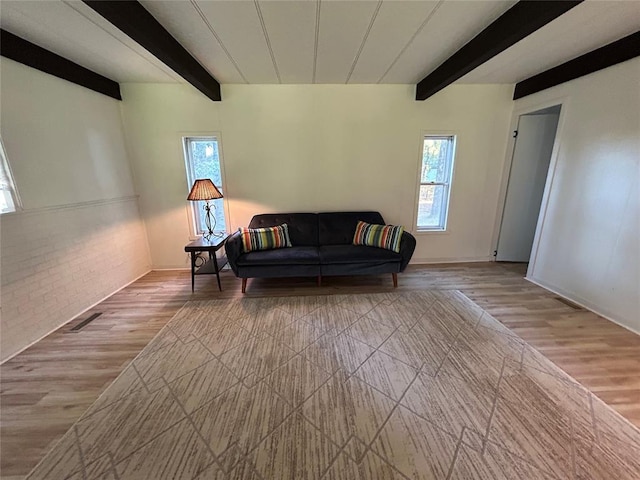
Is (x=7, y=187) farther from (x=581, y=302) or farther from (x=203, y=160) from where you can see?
(x=581, y=302)

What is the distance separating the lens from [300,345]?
2035mm

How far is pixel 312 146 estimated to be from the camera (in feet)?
11.2

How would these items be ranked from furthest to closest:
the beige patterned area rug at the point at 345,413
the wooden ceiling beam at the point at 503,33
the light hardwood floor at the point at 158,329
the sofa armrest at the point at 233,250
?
the sofa armrest at the point at 233,250 < the wooden ceiling beam at the point at 503,33 < the light hardwood floor at the point at 158,329 < the beige patterned area rug at the point at 345,413

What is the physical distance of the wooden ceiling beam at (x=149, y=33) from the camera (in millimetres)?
1521

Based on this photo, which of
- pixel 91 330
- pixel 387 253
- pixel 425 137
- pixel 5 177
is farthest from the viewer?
pixel 425 137

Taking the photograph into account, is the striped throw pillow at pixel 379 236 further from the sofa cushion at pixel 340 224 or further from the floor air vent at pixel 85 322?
the floor air vent at pixel 85 322

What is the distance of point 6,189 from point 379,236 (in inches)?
139

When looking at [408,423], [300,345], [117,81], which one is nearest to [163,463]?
[300,345]

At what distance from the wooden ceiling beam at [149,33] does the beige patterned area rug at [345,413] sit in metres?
2.32

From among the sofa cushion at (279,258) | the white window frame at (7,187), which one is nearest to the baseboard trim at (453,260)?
the sofa cushion at (279,258)

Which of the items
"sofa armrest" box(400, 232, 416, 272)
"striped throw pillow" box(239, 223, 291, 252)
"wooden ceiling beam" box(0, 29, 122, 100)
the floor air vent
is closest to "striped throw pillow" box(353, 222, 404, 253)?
"sofa armrest" box(400, 232, 416, 272)

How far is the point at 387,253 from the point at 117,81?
3.96m

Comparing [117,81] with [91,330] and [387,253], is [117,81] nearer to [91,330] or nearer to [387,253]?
[91,330]

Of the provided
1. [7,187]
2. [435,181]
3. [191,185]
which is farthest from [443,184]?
[7,187]
